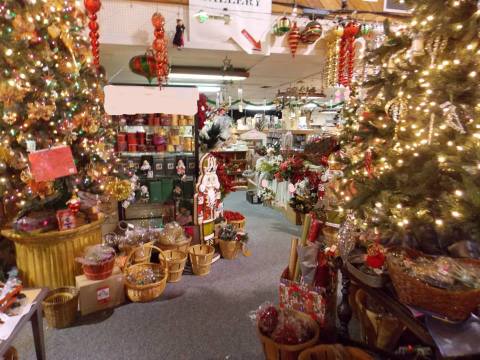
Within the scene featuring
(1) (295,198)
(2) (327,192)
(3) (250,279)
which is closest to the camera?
(3) (250,279)

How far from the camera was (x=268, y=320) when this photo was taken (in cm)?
182

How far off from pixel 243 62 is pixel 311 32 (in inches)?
47.0

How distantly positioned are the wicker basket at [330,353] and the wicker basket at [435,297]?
392mm

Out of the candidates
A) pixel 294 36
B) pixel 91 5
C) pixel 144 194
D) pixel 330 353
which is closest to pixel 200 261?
pixel 144 194

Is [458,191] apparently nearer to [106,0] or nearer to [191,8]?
[191,8]

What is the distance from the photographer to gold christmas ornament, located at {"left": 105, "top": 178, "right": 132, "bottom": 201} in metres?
3.30

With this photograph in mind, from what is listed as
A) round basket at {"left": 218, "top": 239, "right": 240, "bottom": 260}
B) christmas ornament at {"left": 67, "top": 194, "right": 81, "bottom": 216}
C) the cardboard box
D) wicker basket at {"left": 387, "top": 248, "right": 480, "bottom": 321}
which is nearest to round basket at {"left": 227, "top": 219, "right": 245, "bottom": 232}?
round basket at {"left": 218, "top": 239, "right": 240, "bottom": 260}

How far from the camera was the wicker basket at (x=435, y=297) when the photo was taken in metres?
1.26

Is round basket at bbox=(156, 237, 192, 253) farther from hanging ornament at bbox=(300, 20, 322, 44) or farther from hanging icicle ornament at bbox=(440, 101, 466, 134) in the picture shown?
hanging ornament at bbox=(300, 20, 322, 44)

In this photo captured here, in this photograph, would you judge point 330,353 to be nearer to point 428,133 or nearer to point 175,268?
point 428,133

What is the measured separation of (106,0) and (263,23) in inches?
70.1

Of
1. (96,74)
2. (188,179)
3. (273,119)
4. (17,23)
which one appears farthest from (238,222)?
(273,119)

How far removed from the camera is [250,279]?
3.15 metres

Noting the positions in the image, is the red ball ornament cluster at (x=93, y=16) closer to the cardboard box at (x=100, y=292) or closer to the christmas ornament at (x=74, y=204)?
the christmas ornament at (x=74, y=204)
